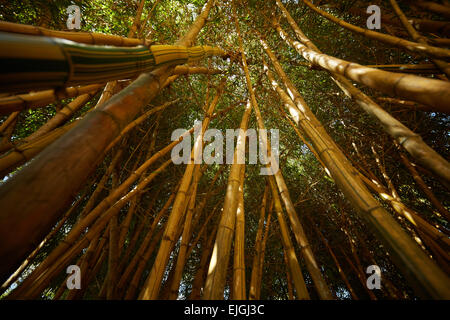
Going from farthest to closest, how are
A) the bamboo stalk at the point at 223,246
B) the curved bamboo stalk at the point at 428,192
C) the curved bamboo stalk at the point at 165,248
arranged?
the curved bamboo stalk at the point at 428,192, the curved bamboo stalk at the point at 165,248, the bamboo stalk at the point at 223,246

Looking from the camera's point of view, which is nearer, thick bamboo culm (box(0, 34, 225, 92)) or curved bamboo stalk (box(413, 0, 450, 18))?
thick bamboo culm (box(0, 34, 225, 92))

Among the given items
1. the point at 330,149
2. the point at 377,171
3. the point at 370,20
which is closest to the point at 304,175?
the point at 377,171

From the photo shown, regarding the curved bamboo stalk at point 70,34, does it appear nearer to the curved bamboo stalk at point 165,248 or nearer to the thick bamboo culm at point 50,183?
the thick bamboo culm at point 50,183

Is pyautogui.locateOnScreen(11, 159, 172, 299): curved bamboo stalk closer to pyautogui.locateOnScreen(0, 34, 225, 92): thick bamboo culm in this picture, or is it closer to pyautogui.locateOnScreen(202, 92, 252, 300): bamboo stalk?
pyautogui.locateOnScreen(202, 92, 252, 300): bamboo stalk

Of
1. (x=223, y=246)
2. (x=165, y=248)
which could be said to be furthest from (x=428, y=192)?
(x=165, y=248)

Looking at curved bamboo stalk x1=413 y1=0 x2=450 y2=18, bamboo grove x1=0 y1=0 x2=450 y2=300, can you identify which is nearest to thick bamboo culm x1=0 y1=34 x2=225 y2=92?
bamboo grove x1=0 y1=0 x2=450 y2=300

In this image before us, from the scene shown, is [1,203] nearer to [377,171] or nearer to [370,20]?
[370,20]

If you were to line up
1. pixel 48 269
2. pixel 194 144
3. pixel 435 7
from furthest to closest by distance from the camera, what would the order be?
1. pixel 435 7
2. pixel 194 144
3. pixel 48 269

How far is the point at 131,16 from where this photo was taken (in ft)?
9.91

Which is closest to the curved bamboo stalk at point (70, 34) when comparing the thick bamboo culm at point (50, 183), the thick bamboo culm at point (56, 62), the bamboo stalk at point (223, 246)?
the thick bamboo culm at point (56, 62)

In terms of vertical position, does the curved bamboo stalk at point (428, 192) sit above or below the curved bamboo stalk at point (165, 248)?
above

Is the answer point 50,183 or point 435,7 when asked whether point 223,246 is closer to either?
point 50,183

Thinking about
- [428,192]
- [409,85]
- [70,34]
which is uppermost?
[428,192]

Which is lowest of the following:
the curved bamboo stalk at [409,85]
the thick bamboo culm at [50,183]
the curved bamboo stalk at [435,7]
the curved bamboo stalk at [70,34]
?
the thick bamboo culm at [50,183]
